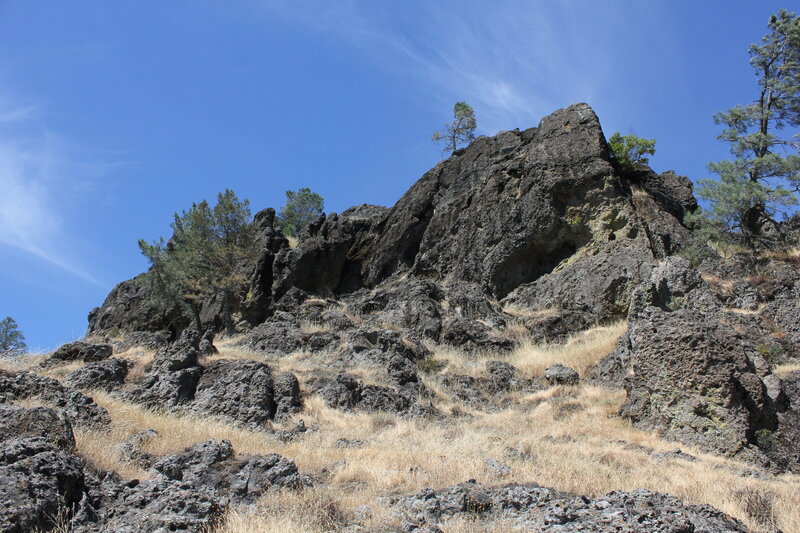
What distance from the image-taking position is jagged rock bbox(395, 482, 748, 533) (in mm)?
5180

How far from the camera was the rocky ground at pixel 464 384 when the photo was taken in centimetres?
623

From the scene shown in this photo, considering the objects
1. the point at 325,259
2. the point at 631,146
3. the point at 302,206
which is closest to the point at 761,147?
the point at 631,146

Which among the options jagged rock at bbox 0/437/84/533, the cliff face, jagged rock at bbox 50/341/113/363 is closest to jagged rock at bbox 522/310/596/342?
the cliff face

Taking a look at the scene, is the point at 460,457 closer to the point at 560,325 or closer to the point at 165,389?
the point at 165,389

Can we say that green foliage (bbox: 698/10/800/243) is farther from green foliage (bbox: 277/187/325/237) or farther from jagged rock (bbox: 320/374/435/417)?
green foliage (bbox: 277/187/325/237)

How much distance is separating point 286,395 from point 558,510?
9421 millimetres

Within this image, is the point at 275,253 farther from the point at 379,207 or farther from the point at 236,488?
the point at 236,488

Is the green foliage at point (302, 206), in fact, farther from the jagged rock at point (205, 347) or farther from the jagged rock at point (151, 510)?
the jagged rock at point (151, 510)

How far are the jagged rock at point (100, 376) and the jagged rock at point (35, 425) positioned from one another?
6.81 m

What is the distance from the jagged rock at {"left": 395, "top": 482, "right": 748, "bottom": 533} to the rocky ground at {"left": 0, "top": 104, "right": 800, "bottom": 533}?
31 millimetres

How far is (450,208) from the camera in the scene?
2794 cm

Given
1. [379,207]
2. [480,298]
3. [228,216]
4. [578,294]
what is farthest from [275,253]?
[578,294]

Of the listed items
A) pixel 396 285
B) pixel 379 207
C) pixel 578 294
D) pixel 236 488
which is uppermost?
pixel 379 207

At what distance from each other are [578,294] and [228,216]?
55.9 ft
